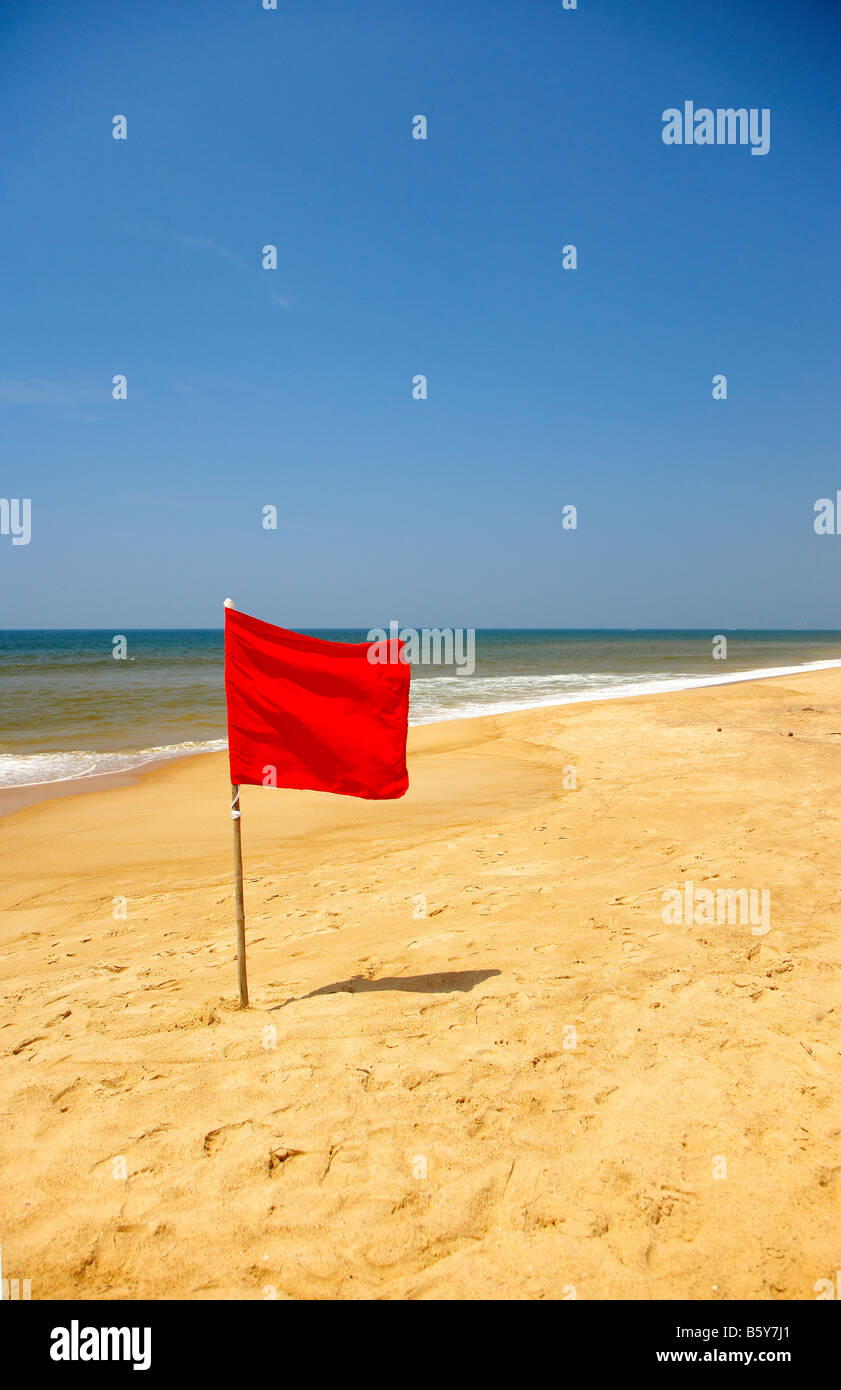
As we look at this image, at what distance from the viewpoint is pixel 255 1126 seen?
11.0ft

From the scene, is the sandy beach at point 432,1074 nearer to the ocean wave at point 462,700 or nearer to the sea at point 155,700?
the ocean wave at point 462,700

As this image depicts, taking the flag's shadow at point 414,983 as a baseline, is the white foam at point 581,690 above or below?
above


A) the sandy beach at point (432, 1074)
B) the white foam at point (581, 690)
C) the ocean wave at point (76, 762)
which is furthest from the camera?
the white foam at point (581, 690)

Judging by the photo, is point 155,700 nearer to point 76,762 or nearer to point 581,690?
point 76,762

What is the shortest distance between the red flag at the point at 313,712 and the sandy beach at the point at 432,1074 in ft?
4.81

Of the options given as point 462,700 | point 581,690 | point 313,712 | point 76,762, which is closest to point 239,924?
point 313,712

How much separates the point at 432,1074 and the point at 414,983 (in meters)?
1.07

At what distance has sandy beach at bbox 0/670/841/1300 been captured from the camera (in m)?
2.71

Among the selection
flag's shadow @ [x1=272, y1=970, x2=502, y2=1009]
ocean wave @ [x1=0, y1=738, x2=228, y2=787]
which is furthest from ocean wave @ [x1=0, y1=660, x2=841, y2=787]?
flag's shadow @ [x1=272, y1=970, x2=502, y2=1009]

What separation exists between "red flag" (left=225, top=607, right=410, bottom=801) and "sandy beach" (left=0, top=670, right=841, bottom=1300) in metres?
1.47

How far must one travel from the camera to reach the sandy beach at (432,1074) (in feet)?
8.88

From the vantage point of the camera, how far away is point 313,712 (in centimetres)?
458

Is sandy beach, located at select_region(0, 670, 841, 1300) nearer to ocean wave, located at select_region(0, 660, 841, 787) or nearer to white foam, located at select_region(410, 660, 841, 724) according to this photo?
ocean wave, located at select_region(0, 660, 841, 787)

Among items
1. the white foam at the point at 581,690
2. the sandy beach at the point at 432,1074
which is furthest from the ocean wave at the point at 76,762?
the white foam at the point at 581,690
